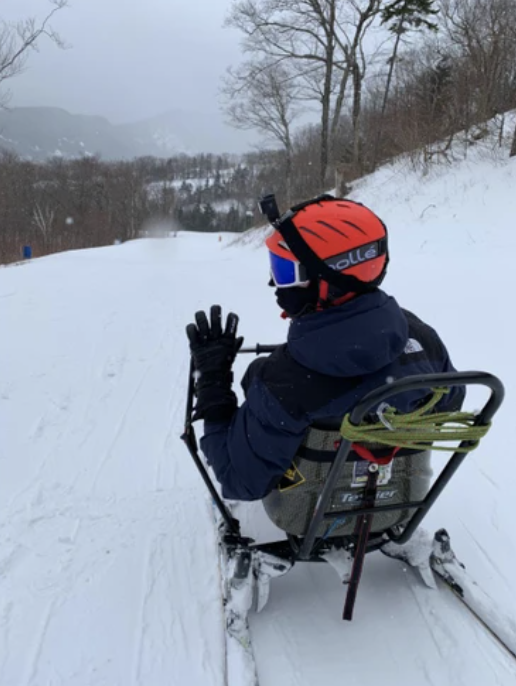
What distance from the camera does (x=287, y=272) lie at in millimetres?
1789

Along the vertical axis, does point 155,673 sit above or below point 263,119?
below

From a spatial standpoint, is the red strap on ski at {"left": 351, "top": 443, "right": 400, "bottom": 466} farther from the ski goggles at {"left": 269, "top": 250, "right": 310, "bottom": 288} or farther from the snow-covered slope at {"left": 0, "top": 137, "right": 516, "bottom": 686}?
the snow-covered slope at {"left": 0, "top": 137, "right": 516, "bottom": 686}

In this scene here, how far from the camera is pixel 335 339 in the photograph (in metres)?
1.67

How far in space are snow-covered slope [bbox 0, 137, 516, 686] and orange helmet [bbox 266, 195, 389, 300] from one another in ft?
4.95

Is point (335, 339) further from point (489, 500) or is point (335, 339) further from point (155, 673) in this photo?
point (489, 500)

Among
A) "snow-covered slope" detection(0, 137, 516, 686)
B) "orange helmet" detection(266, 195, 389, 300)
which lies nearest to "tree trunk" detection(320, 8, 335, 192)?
"snow-covered slope" detection(0, 137, 516, 686)

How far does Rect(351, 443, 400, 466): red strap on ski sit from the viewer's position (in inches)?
71.1

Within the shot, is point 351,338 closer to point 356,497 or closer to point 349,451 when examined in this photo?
point 349,451

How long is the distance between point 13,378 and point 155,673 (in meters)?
3.84

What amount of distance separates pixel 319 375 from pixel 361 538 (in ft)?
2.56

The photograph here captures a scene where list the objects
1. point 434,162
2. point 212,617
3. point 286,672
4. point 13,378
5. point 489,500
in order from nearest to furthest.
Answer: point 286,672 < point 212,617 < point 489,500 < point 13,378 < point 434,162

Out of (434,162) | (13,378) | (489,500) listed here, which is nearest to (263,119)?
(434,162)

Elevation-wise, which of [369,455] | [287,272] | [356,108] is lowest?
A: [369,455]

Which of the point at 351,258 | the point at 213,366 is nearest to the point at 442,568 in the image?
the point at 213,366
